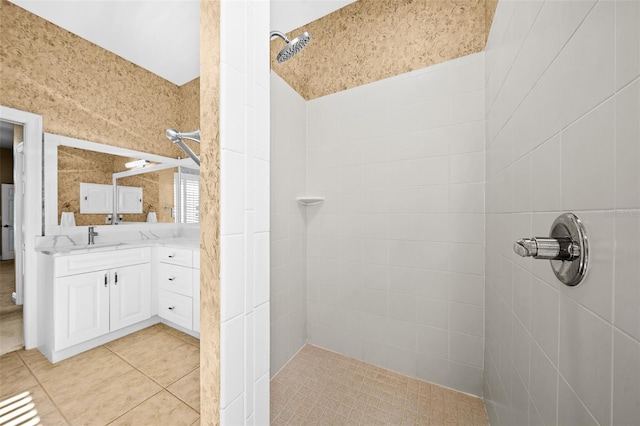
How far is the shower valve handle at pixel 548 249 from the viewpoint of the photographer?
0.45 metres

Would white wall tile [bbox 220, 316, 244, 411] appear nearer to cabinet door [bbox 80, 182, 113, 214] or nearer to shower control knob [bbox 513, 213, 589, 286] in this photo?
shower control knob [bbox 513, 213, 589, 286]

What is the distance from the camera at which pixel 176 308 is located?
2080 millimetres

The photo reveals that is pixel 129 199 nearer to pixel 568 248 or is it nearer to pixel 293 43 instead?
pixel 293 43

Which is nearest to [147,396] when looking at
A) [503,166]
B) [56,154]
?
[56,154]

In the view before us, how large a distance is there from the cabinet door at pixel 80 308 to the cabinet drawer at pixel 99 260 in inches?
1.9

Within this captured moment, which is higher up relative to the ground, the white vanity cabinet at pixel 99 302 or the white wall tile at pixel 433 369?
the white vanity cabinet at pixel 99 302

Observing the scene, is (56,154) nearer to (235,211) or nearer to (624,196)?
(235,211)

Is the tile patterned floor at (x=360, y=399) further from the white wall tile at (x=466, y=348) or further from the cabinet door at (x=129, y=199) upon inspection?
the cabinet door at (x=129, y=199)

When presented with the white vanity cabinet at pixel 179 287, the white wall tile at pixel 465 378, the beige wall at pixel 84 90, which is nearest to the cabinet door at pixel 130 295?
the white vanity cabinet at pixel 179 287

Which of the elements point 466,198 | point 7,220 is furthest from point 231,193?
point 7,220

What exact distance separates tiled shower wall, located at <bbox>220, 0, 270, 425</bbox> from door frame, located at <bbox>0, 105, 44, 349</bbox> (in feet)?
7.60

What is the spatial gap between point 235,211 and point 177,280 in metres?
1.89

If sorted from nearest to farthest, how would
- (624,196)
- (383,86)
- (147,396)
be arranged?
(624,196)
(147,396)
(383,86)

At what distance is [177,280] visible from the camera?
6.81 feet
